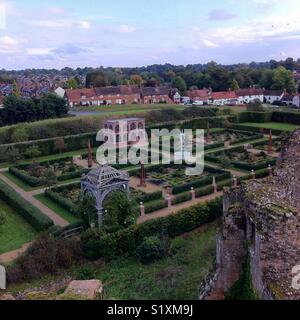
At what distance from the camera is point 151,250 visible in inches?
749

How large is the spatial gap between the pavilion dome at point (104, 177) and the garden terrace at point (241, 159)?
11792 millimetres

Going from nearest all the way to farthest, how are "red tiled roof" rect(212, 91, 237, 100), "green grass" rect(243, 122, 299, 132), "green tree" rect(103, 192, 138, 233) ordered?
"green tree" rect(103, 192, 138, 233) < "green grass" rect(243, 122, 299, 132) < "red tiled roof" rect(212, 91, 237, 100)

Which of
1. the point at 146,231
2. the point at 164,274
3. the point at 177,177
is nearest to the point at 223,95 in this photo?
the point at 177,177

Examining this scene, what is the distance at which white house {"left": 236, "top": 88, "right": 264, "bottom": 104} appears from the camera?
85.1 metres

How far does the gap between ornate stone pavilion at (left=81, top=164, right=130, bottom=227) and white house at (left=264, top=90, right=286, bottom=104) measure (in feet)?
220

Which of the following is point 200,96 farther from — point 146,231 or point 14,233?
point 146,231

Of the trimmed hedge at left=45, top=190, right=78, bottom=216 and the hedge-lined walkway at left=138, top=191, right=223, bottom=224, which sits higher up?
the trimmed hedge at left=45, top=190, right=78, bottom=216

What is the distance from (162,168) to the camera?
35.3 meters

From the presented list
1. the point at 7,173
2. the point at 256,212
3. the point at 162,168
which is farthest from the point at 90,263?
the point at 7,173

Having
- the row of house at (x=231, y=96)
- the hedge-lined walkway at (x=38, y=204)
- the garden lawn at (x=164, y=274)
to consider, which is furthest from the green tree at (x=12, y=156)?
the row of house at (x=231, y=96)

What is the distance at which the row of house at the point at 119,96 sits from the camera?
79.0 metres

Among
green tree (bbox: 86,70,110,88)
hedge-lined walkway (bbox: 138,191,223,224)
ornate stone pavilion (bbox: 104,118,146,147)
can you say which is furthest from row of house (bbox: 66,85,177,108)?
hedge-lined walkway (bbox: 138,191,223,224)

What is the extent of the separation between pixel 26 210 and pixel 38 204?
2.47 m

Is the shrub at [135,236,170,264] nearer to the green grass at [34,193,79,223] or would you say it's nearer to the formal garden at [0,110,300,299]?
the formal garden at [0,110,300,299]
